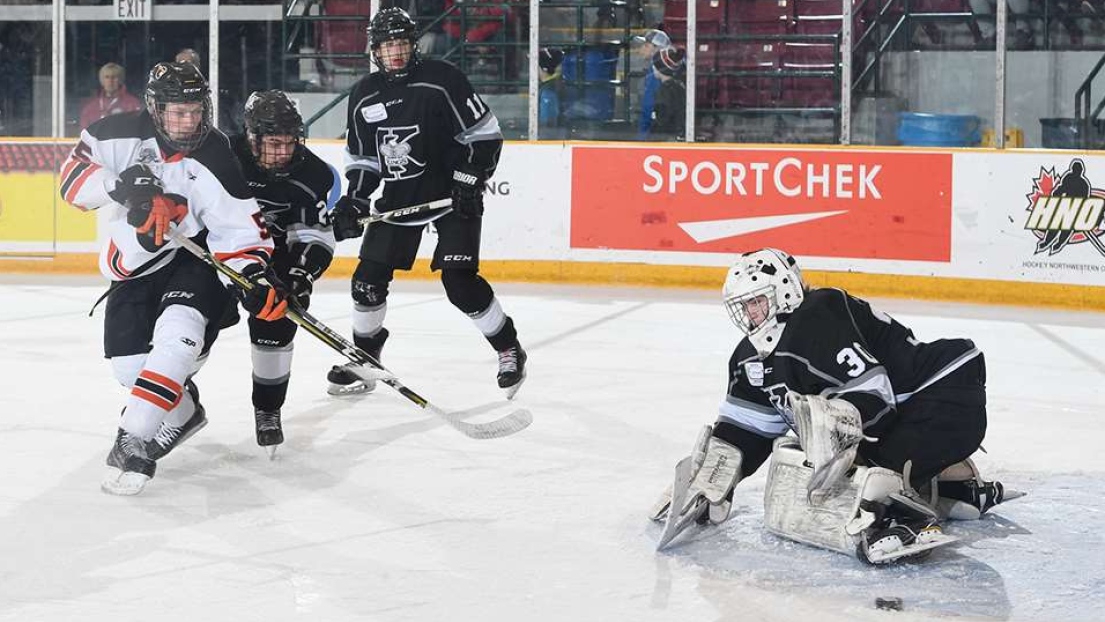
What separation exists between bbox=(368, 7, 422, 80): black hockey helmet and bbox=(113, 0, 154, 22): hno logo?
4264 mm

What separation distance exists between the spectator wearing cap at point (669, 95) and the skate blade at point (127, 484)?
511cm

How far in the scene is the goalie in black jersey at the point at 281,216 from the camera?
4145 mm

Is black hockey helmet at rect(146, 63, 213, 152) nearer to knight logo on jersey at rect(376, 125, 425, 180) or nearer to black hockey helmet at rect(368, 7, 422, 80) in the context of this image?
black hockey helmet at rect(368, 7, 422, 80)

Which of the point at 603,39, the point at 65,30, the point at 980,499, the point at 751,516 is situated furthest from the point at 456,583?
the point at 65,30

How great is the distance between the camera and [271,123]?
13.5 feet

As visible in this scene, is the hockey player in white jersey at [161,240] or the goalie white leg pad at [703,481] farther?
the hockey player in white jersey at [161,240]

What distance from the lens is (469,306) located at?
5133 millimetres

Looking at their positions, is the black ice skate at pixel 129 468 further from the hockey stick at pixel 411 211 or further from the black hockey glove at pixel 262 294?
the hockey stick at pixel 411 211

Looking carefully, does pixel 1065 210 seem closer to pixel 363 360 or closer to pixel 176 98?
pixel 363 360

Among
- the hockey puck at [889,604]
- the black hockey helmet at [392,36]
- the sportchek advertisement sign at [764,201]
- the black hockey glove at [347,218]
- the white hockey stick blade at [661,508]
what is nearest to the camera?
the hockey puck at [889,604]

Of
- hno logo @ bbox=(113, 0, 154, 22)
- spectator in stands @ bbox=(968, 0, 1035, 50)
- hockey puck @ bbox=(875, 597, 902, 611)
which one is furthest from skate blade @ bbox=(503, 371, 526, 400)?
hno logo @ bbox=(113, 0, 154, 22)

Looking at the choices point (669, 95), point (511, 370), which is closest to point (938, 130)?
point (669, 95)

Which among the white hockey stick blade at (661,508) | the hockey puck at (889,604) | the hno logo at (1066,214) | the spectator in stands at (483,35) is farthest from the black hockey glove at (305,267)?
the spectator in stands at (483,35)

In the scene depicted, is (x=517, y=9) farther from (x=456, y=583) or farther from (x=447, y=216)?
(x=456, y=583)
